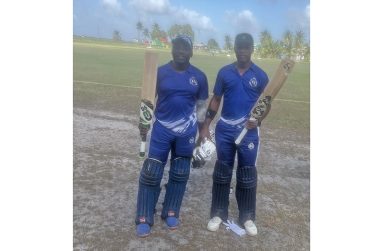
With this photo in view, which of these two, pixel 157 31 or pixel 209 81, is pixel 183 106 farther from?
pixel 157 31

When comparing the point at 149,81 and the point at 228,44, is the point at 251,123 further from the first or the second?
the point at 149,81

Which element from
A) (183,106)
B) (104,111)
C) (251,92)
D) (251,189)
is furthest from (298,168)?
(104,111)

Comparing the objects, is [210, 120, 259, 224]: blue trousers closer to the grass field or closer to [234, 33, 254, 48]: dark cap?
the grass field

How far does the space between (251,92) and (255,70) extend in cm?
20

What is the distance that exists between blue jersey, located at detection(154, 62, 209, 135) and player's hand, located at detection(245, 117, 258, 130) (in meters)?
0.46

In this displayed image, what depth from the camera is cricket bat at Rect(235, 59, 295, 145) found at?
3.16 meters

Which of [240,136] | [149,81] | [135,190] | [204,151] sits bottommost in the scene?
[135,190]

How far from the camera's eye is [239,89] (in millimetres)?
3248

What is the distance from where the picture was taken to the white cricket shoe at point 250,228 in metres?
3.43

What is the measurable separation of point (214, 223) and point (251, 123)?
100cm

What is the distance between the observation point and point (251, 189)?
3.49 meters

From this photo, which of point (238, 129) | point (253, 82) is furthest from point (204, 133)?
point (253, 82)

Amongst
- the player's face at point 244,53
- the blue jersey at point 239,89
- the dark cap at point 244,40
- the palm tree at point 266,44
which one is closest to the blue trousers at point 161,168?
the blue jersey at point 239,89

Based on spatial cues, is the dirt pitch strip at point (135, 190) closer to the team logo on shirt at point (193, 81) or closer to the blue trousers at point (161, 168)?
the blue trousers at point (161, 168)
